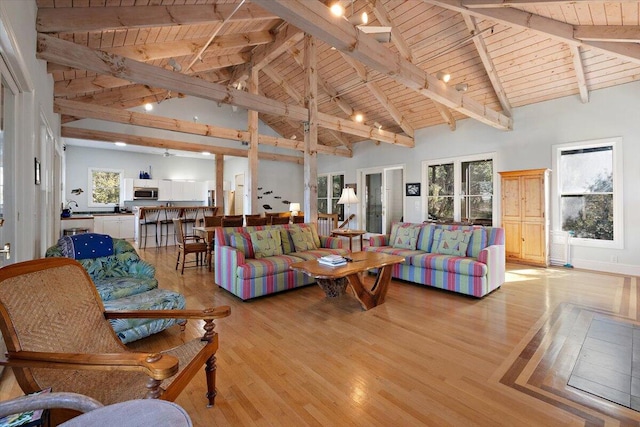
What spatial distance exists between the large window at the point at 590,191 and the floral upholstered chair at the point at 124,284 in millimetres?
6634

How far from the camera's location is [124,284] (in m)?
2.71

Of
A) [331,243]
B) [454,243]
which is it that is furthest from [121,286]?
[454,243]

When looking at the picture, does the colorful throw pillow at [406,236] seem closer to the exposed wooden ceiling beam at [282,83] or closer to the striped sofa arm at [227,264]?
the striped sofa arm at [227,264]

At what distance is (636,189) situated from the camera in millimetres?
4836

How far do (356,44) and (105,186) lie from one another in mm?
9319

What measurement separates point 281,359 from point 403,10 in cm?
532

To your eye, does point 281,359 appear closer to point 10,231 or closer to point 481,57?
point 10,231

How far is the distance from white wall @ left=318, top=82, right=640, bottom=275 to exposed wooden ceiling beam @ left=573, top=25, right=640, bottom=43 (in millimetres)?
1890

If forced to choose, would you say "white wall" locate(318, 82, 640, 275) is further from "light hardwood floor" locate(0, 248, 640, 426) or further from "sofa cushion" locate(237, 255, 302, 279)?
"sofa cushion" locate(237, 255, 302, 279)

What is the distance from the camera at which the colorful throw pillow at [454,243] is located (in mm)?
4133

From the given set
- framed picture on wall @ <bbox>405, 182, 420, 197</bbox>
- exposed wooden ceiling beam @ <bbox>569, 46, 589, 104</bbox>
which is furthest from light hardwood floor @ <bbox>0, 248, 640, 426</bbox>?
framed picture on wall @ <bbox>405, 182, 420, 197</bbox>

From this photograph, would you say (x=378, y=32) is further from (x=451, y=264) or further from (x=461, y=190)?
(x=461, y=190)

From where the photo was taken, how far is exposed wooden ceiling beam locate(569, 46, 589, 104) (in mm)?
4521

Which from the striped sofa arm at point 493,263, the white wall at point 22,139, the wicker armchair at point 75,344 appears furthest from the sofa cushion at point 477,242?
the white wall at point 22,139
